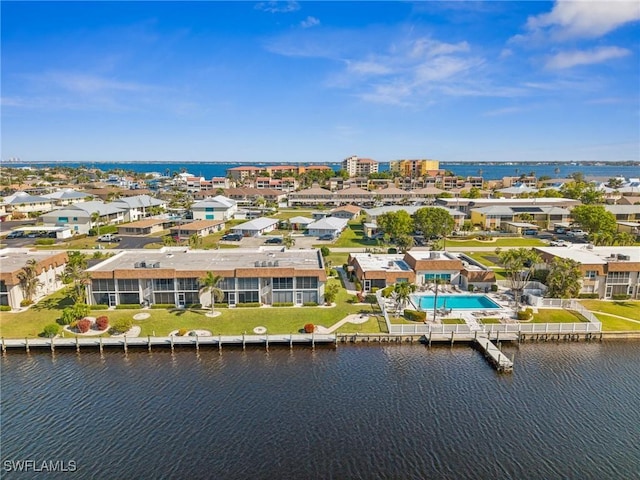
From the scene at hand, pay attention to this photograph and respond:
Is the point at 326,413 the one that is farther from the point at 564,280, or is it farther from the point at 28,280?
the point at 28,280

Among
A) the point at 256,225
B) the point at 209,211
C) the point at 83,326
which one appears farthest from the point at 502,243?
the point at 83,326

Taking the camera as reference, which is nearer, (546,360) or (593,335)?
(546,360)

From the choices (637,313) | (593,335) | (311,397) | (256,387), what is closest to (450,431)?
(311,397)

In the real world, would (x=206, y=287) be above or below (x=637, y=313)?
above

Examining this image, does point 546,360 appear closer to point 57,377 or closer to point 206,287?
point 206,287

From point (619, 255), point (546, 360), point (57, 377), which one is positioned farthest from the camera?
point (619, 255)

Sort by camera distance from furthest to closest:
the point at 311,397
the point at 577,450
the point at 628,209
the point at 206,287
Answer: the point at 628,209 < the point at 206,287 < the point at 311,397 < the point at 577,450
